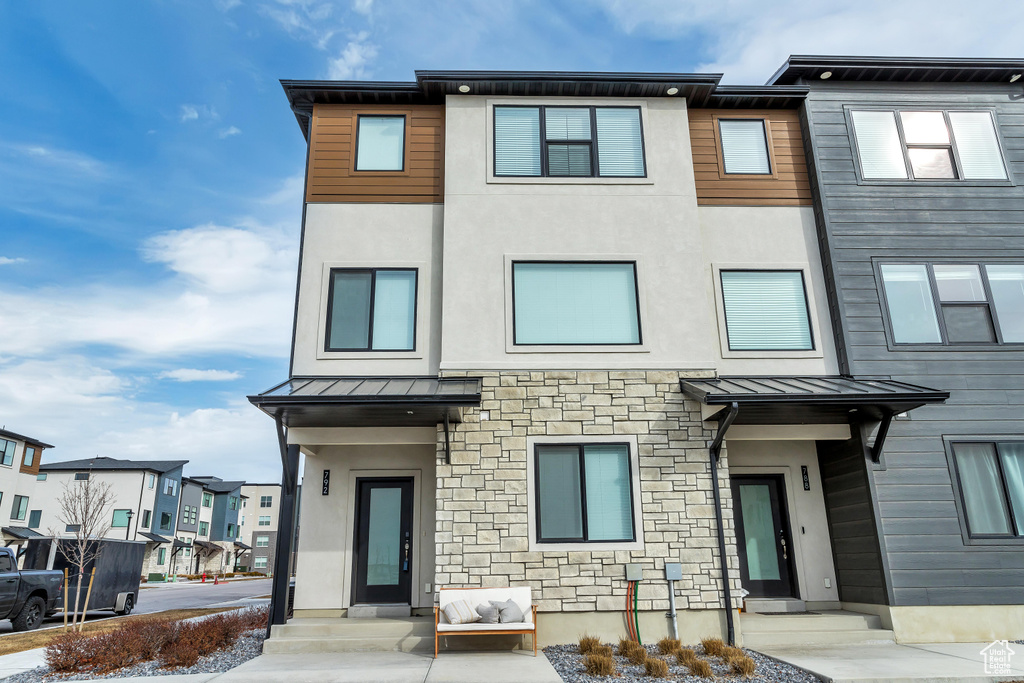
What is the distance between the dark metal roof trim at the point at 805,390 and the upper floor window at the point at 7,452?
124 feet

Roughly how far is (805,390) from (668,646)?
3881 millimetres

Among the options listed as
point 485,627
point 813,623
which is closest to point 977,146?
point 813,623

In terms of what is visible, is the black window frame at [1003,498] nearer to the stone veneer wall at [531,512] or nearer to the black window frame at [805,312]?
the black window frame at [805,312]

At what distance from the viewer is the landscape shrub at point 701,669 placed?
6.39 m

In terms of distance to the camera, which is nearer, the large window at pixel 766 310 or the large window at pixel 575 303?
the large window at pixel 575 303

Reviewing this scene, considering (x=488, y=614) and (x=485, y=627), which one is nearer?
(x=485, y=627)

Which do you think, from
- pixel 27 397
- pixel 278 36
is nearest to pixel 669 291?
pixel 278 36

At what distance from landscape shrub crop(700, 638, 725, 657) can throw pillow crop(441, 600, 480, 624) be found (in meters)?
2.87

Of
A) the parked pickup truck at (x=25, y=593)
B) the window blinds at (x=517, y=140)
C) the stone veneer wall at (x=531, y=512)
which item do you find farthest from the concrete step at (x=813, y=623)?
the parked pickup truck at (x=25, y=593)

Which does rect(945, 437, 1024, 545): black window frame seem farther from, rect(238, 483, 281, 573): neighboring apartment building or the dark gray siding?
rect(238, 483, 281, 573): neighboring apartment building

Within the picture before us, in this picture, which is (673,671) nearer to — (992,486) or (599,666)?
(599,666)

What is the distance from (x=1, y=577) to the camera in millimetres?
11586

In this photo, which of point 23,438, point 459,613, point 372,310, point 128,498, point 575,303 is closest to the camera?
point 459,613

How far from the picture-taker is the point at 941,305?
9781 millimetres
